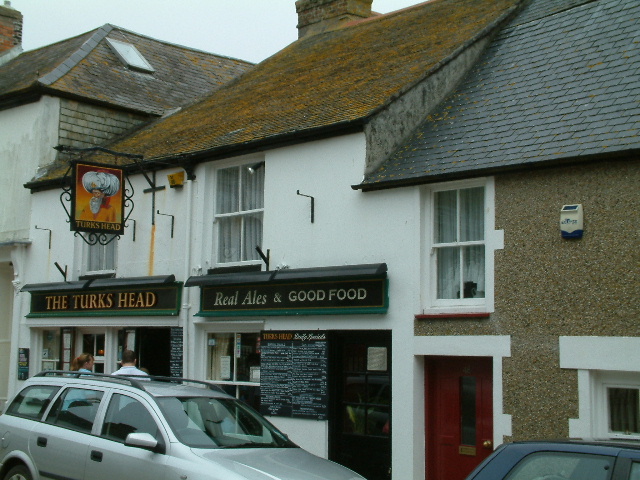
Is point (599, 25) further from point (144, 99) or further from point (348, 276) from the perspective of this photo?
point (144, 99)

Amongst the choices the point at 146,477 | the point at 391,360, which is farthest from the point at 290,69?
the point at 146,477

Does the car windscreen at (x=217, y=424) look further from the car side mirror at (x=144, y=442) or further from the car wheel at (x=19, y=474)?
the car wheel at (x=19, y=474)

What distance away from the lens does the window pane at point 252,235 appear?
13.9 m

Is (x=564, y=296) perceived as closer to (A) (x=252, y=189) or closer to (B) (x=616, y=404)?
(B) (x=616, y=404)

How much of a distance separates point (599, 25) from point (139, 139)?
362 inches

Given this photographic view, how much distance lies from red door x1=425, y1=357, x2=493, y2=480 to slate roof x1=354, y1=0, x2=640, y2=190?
2.42 meters

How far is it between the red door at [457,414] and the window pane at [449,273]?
0.84 metres

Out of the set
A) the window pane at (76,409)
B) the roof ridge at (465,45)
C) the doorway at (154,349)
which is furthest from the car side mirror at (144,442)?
the doorway at (154,349)

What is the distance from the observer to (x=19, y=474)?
31.0ft

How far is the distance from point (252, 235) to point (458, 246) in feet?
13.1

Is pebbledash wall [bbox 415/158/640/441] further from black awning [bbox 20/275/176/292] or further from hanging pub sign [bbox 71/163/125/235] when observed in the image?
hanging pub sign [bbox 71/163/125/235]

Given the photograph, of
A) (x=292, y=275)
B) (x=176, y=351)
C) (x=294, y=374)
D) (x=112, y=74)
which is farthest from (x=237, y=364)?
(x=112, y=74)

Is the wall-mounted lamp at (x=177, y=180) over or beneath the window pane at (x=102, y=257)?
over

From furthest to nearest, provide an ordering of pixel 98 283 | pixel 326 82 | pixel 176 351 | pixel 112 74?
pixel 112 74
pixel 98 283
pixel 326 82
pixel 176 351
